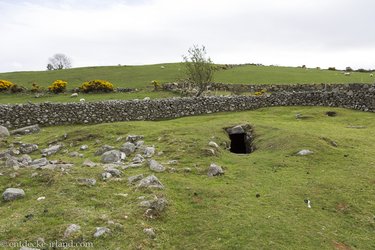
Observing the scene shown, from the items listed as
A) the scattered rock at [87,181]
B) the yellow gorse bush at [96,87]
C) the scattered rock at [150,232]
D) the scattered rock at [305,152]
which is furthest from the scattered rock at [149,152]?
the yellow gorse bush at [96,87]

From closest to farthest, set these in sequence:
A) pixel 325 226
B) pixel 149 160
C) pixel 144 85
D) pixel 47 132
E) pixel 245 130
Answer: pixel 325 226, pixel 149 160, pixel 245 130, pixel 47 132, pixel 144 85

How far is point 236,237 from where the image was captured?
9.91 m

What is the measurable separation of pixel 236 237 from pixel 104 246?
3.45 m

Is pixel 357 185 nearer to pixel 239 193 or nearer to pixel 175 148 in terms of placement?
pixel 239 193

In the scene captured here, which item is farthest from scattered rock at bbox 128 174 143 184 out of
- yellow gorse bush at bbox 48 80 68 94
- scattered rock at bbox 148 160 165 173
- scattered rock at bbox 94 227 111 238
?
yellow gorse bush at bbox 48 80 68 94

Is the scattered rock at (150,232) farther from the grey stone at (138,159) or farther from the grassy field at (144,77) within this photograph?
the grassy field at (144,77)

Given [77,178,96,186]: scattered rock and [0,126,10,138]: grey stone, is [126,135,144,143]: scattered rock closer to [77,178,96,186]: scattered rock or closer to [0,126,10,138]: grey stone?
[77,178,96,186]: scattered rock

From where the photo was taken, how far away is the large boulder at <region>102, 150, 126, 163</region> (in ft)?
53.3

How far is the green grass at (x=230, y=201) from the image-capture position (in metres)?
9.84

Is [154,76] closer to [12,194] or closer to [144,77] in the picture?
[144,77]

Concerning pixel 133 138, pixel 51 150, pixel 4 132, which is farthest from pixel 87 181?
pixel 4 132

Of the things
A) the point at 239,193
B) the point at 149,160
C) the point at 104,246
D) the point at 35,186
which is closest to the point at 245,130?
the point at 149,160

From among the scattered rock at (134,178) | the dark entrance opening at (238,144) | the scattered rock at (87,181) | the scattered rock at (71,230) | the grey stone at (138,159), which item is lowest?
the dark entrance opening at (238,144)

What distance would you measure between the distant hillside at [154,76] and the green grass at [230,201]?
106 feet
